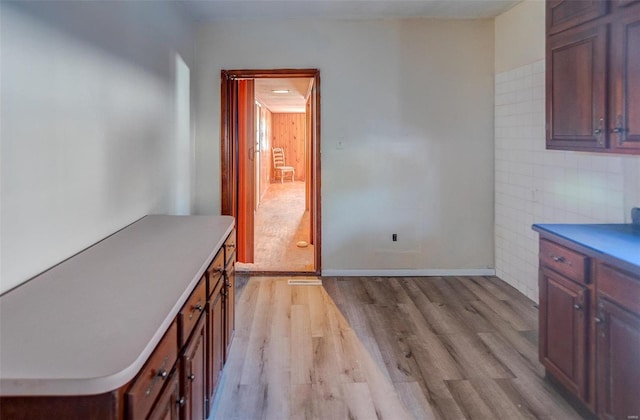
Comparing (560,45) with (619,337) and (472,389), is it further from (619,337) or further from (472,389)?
(472,389)

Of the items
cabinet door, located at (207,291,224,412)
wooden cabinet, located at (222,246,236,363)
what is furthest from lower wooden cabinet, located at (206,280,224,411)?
wooden cabinet, located at (222,246,236,363)

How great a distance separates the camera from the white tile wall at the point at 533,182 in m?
2.78

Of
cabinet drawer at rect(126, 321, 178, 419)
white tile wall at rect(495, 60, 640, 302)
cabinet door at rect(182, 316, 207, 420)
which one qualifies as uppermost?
white tile wall at rect(495, 60, 640, 302)

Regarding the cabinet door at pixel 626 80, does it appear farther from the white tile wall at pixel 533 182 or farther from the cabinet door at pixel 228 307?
the cabinet door at pixel 228 307

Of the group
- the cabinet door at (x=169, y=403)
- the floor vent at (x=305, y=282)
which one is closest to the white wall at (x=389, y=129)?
the floor vent at (x=305, y=282)

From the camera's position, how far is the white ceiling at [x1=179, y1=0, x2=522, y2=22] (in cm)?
378

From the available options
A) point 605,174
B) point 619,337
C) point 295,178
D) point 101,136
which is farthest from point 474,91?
point 295,178

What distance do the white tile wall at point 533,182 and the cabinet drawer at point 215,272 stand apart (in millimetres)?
2385

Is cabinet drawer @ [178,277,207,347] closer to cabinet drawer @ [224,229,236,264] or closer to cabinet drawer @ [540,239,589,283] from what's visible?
cabinet drawer @ [224,229,236,264]

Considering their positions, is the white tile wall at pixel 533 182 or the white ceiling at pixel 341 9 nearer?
the white tile wall at pixel 533 182

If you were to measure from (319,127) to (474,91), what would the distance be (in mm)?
1559

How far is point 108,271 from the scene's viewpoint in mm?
1673

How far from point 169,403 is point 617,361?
1764 millimetres

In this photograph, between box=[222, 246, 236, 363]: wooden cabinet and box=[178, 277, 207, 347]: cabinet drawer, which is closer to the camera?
box=[178, 277, 207, 347]: cabinet drawer
